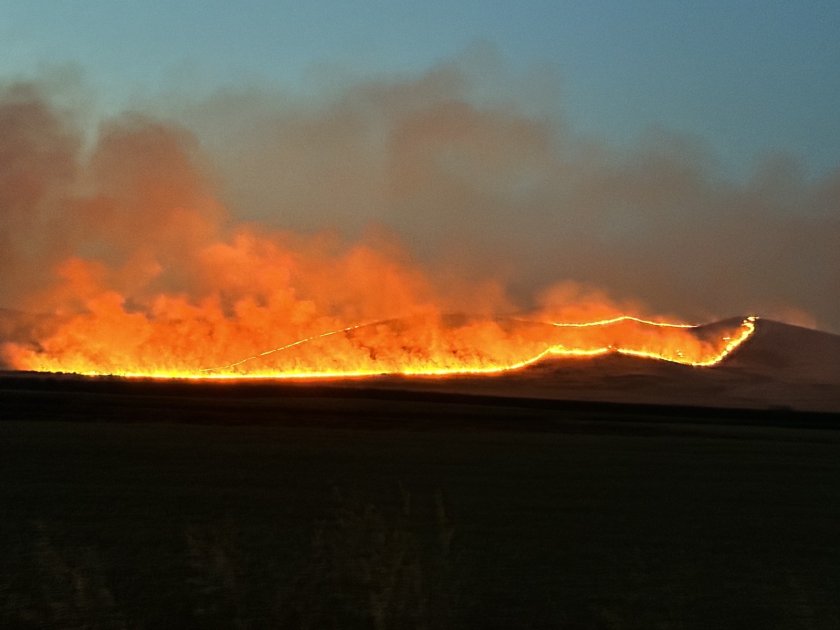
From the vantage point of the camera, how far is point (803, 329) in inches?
3041

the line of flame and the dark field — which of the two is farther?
the line of flame

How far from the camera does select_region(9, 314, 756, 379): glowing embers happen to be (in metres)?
57.2

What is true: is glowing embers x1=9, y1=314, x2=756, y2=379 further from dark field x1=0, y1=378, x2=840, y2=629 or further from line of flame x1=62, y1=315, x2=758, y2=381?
dark field x1=0, y1=378, x2=840, y2=629

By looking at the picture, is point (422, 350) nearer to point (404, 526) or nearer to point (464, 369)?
point (464, 369)

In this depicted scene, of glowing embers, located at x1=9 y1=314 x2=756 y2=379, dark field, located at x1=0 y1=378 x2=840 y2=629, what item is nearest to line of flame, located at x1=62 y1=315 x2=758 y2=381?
glowing embers, located at x1=9 y1=314 x2=756 y2=379

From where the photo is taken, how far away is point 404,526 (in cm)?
1551

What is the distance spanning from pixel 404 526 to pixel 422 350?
Answer: 47348 millimetres

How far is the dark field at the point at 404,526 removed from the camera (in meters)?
11.2

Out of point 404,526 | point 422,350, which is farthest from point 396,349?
point 404,526

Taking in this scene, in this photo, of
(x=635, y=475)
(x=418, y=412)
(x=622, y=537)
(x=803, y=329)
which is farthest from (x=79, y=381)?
(x=803, y=329)

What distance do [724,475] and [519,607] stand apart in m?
13.6

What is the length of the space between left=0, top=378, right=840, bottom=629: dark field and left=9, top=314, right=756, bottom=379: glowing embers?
25570 millimetres

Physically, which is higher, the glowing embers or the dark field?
the glowing embers

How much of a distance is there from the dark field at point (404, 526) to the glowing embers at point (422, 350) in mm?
25570
